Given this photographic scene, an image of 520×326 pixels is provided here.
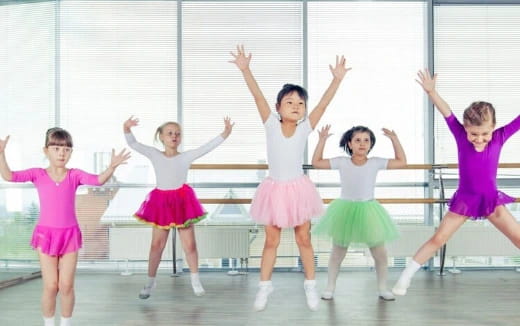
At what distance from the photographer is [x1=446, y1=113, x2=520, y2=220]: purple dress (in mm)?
2604

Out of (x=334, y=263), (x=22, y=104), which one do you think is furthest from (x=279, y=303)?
(x=22, y=104)

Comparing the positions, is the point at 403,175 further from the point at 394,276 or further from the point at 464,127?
the point at 464,127

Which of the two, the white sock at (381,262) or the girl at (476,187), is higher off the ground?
the girl at (476,187)

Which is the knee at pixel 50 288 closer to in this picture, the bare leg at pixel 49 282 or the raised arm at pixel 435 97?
the bare leg at pixel 49 282

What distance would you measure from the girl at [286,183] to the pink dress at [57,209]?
0.83 metres

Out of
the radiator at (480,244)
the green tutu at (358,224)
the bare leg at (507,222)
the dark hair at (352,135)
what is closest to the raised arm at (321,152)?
the dark hair at (352,135)

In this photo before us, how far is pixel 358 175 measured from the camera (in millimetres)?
3203

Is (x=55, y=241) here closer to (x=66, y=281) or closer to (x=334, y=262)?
(x=66, y=281)

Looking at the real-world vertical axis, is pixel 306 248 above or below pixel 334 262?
above

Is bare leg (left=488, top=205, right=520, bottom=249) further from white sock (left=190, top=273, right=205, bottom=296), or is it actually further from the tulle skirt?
white sock (left=190, top=273, right=205, bottom=296)

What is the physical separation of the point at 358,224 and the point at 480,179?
2.46 ft

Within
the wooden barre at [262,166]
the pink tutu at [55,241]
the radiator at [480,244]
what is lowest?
the radiator at [480,244]

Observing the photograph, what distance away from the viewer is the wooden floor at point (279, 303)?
8.90ft

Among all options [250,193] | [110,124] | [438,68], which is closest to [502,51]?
[438,68]
